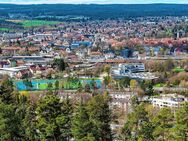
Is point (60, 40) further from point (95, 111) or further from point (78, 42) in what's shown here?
point (95, 111)

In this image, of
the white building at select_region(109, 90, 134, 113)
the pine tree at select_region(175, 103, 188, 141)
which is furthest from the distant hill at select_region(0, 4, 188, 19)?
the pine tree at select_region(175, 103, 188, 141)

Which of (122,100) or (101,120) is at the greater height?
(101,120)

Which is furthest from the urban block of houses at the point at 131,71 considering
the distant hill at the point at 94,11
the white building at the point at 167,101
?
the distant hill at the point at 94,11

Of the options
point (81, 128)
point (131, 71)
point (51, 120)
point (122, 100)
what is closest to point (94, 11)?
point (131, 71)

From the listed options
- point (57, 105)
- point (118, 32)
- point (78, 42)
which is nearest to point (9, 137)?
point (57, 105)

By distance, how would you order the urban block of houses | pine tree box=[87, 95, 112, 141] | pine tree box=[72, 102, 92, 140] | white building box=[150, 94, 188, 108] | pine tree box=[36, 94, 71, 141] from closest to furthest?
1. pine tree box=[36, 94, 71, 141]
2. pine tree box=[72, 102, 92, 140]
3. pine tree box=[87, 95, 112, 141]
4. white building box=[150, 94, 188, 108]
5. the urban block of houses

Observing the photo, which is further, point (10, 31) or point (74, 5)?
point (74, 5)

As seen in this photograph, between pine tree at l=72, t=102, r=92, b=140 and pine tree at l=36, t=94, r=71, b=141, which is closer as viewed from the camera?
pine tree at l=36, t=94, r=71, b=141

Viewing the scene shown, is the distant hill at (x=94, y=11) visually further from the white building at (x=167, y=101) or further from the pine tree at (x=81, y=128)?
the pine tree at (x=81, y=128)

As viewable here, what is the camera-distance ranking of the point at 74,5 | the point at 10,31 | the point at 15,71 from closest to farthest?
1. the point at 15,71
2. the point at 10,31
3. the point at 74,5

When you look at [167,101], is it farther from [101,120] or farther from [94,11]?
[94,11]

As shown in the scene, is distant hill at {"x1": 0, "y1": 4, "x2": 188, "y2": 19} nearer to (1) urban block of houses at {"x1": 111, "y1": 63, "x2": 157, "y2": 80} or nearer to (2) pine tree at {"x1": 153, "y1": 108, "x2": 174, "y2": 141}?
(1) urban block of houses at {"x1": 111, "y1": 63, "x2": 157, "y2": 80}
